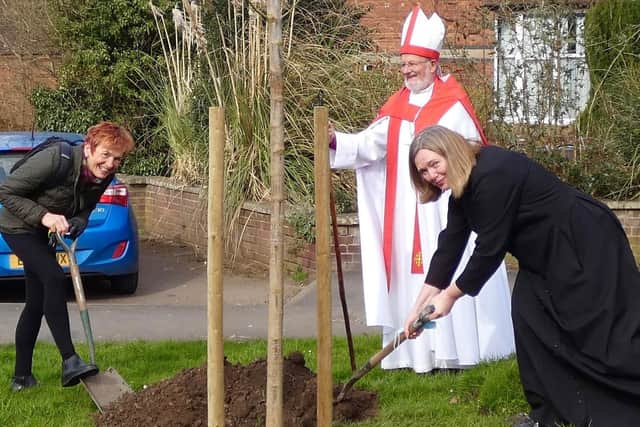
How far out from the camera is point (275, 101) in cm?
443

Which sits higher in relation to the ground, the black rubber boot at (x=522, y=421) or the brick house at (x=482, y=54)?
the brick house at (x=482, y=54)

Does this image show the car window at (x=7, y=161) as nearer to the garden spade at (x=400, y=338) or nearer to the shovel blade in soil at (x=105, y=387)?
the shovel blade in soil at (x=105, y=387)

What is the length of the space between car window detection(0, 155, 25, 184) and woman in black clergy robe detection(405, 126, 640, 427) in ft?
17.6

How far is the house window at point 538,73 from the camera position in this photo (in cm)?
1166

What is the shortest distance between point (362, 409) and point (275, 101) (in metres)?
2.14

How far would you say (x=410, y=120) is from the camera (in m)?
6.60

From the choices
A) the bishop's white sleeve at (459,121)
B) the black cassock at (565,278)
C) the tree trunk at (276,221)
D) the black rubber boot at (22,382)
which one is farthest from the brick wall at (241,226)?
the tree trunk at (276,221)

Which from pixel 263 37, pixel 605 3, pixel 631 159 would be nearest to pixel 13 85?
pixel 263 37

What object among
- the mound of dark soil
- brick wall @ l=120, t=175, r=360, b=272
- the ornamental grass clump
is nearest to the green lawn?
the mound of dark soil

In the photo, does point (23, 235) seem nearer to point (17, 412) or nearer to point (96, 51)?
point (17, 412)

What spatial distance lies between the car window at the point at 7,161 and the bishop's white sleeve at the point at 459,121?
4.43 metres

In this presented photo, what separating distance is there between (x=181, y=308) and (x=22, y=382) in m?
3.01

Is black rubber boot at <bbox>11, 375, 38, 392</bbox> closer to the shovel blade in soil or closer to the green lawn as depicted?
the green lawn

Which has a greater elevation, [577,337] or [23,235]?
[23,235]
